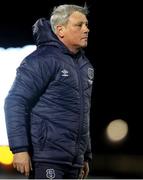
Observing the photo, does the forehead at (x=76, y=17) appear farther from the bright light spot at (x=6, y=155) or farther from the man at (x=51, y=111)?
the bright light spot at (x=6, y=155)

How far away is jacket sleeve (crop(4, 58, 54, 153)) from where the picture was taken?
330 centimetres

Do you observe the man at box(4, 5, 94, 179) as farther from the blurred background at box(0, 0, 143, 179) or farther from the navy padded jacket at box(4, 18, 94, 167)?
the blurred background at box(0, 0, 143, 179)

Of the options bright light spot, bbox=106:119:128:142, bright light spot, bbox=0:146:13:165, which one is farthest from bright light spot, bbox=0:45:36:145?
bright light spot, bbox=106:119:128:142

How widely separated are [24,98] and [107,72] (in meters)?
6.98

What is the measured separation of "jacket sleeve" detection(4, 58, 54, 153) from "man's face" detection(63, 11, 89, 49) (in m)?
0.23

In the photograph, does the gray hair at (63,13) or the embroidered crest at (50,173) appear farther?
the gray hair at (63,13)

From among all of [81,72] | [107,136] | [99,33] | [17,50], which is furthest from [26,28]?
[81,72]

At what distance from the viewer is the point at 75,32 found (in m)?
3.51

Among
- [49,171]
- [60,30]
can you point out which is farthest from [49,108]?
[60,30]

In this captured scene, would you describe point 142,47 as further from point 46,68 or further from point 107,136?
point 46,68

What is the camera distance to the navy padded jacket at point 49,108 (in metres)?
3.35

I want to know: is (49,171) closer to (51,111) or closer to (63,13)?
(51,111)

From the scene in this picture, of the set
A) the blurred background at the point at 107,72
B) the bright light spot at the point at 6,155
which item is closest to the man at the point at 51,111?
the blurred background at the point at 107,72

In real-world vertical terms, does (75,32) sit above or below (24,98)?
above
